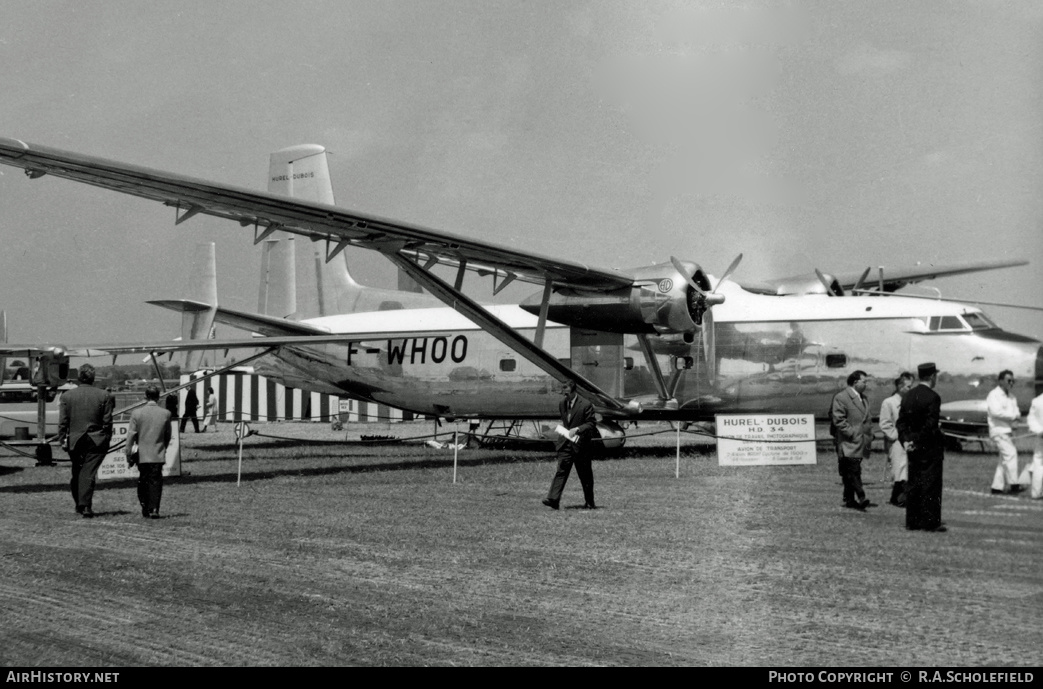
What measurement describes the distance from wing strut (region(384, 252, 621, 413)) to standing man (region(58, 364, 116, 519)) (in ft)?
22.0

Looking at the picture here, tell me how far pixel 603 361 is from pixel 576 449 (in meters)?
A: 7.98

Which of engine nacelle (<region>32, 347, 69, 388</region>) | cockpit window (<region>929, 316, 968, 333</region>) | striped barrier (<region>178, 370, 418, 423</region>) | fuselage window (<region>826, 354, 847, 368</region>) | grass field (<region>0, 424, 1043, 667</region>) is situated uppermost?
cockpit window (<region>929, 316, 968, 333</region>)

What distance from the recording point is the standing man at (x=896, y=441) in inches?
473

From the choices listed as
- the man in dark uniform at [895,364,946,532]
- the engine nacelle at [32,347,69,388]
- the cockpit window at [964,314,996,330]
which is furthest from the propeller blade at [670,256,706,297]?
the engine nacelle at [32,347,69,388]

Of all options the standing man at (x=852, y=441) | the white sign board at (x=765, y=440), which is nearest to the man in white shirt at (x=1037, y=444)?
the standing man at (x=852, y=441)

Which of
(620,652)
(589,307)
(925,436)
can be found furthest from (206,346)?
(620,652)

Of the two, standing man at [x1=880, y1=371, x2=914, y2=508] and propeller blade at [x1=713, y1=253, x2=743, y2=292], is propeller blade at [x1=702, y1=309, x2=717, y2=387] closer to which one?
propeller blade at [x1=713, y1=253, x2=743, y2=292]

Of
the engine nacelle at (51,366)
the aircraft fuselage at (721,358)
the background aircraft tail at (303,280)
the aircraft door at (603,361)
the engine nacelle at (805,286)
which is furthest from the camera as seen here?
the background aircraft tail at (303,280)

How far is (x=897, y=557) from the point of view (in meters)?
9.52

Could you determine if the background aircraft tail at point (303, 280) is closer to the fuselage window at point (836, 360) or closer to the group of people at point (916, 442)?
the fuselage window at point (836, 360)

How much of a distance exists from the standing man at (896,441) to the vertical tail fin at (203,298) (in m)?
15.9

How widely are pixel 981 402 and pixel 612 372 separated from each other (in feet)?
22.3

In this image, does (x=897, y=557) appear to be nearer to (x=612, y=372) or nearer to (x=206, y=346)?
(x=612, y=372)

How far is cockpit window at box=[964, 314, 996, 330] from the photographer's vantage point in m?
19.0
